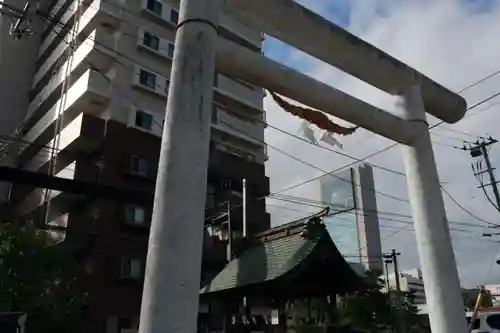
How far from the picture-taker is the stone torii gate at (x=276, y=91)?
4758 mm

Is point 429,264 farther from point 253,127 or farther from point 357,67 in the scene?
point 253,127

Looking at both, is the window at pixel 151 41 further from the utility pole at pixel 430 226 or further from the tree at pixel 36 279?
the utility pole at pixel 430 226

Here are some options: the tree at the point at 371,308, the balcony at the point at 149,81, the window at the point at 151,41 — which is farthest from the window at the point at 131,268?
the window at the point at 151,41

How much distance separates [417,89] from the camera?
8.53 meters

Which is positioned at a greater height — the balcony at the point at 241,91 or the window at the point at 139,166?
the balcony at the point at 241,91

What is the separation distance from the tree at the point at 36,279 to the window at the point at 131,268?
5547mm

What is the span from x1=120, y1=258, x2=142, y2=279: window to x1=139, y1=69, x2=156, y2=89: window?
414 inches

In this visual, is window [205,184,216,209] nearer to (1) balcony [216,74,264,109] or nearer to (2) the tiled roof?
(1) balcony [216,74,264,109]

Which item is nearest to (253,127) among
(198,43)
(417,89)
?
(417,89)

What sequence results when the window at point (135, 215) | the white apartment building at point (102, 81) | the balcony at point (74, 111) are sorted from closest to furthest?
the window at point (135, 215), the balcony at point (74, 111), the white apartment building at point (102, 81)

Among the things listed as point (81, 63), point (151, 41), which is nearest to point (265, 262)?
point (81, 63)

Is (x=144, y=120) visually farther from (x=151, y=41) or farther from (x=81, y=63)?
(x=151, y=41)

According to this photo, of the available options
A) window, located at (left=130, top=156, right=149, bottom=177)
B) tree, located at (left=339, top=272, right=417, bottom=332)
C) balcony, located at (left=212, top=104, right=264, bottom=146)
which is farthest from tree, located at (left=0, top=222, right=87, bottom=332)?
balcony, located at (left=212, top=104, right=264, bottom=146)

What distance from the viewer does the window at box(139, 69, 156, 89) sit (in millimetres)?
27747
